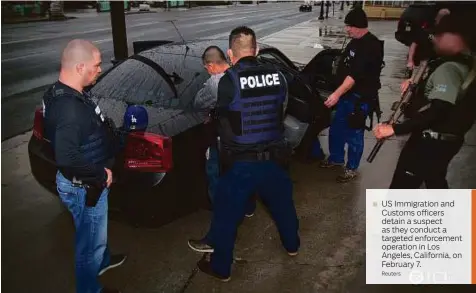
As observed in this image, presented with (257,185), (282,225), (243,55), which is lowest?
(282,225)

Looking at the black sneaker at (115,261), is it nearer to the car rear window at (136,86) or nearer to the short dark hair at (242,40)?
the car rear window at (136,86)

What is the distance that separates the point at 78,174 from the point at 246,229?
66.4 inches

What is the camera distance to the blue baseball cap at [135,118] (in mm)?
2697

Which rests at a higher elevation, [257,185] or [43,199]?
[257,185]

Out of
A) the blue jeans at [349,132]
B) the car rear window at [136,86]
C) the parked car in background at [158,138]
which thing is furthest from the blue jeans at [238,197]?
the blue jeans at [349,132]

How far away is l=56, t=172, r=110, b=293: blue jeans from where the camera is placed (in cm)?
236

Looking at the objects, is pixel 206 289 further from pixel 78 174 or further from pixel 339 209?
pixel 339 209

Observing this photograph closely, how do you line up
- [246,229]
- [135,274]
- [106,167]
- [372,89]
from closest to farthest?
[106,167] → [135,274] → [246,229] → [372,89]

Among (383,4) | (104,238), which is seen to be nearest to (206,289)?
(104,238)

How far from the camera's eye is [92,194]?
2.30 metres

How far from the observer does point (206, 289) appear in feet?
9.14

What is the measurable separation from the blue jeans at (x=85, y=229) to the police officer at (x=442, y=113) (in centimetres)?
185

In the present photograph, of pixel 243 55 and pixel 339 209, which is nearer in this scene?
pixel 243 55

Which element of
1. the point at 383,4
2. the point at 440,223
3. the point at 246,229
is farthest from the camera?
the point at 383,4
